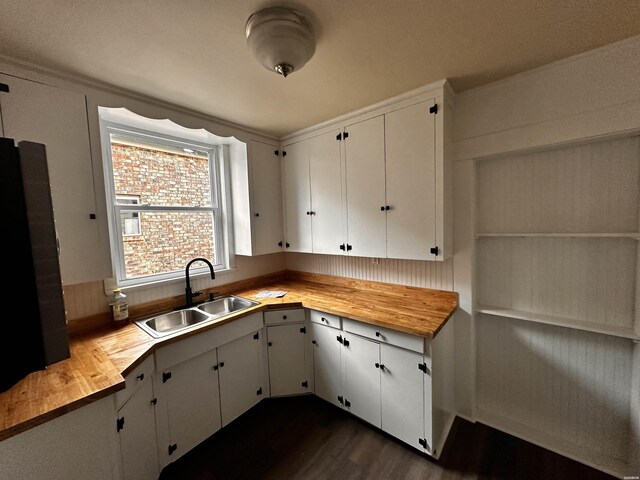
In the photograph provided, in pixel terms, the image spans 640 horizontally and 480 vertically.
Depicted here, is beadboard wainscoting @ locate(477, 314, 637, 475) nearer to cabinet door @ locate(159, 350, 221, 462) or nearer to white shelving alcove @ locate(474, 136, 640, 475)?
white shelving alcove @ locate(474, 136, 640, 475)

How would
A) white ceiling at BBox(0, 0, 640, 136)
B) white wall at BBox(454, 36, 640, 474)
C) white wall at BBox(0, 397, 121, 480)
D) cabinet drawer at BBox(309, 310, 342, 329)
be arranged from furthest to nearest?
cabinet drawer at BBox(309, 310, 342, 329) → white wall at BBox(454, 36, 640, 474) → white ceiling at BBox(0, 0, 640, 136) → white wall at BBox(0, 397, 121, 480)

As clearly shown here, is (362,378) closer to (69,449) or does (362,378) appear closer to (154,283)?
(69,449)

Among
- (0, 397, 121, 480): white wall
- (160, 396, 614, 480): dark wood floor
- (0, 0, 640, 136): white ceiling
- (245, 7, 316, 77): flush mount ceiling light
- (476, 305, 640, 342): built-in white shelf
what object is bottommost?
(160, 396, 614, 480): dark wood floor

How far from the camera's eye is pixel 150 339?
5.12ft

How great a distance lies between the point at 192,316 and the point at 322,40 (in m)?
2.06

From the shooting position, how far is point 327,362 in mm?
2090

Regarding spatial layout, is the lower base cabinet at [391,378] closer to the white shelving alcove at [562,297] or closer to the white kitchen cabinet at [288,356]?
the white kitchen cabinet at [288,356]

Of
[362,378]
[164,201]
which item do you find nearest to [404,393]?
[362,378]

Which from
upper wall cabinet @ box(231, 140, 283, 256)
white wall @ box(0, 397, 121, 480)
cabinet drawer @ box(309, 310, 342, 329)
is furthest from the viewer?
upper wall cabinet @ box(231, 140, 283, 256)

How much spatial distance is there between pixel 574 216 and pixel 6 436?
2.88 m

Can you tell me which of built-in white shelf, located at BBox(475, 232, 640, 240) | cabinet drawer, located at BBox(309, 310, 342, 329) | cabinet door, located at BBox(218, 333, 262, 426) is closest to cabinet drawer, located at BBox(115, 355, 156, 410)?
cabinet door, located at BBox(218, 333, 262, 426)

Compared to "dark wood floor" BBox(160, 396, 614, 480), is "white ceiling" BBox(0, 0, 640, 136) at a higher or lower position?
higher

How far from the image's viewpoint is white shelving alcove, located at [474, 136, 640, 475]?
4.98 ft

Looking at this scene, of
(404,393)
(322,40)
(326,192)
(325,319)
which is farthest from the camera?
(326,192)
